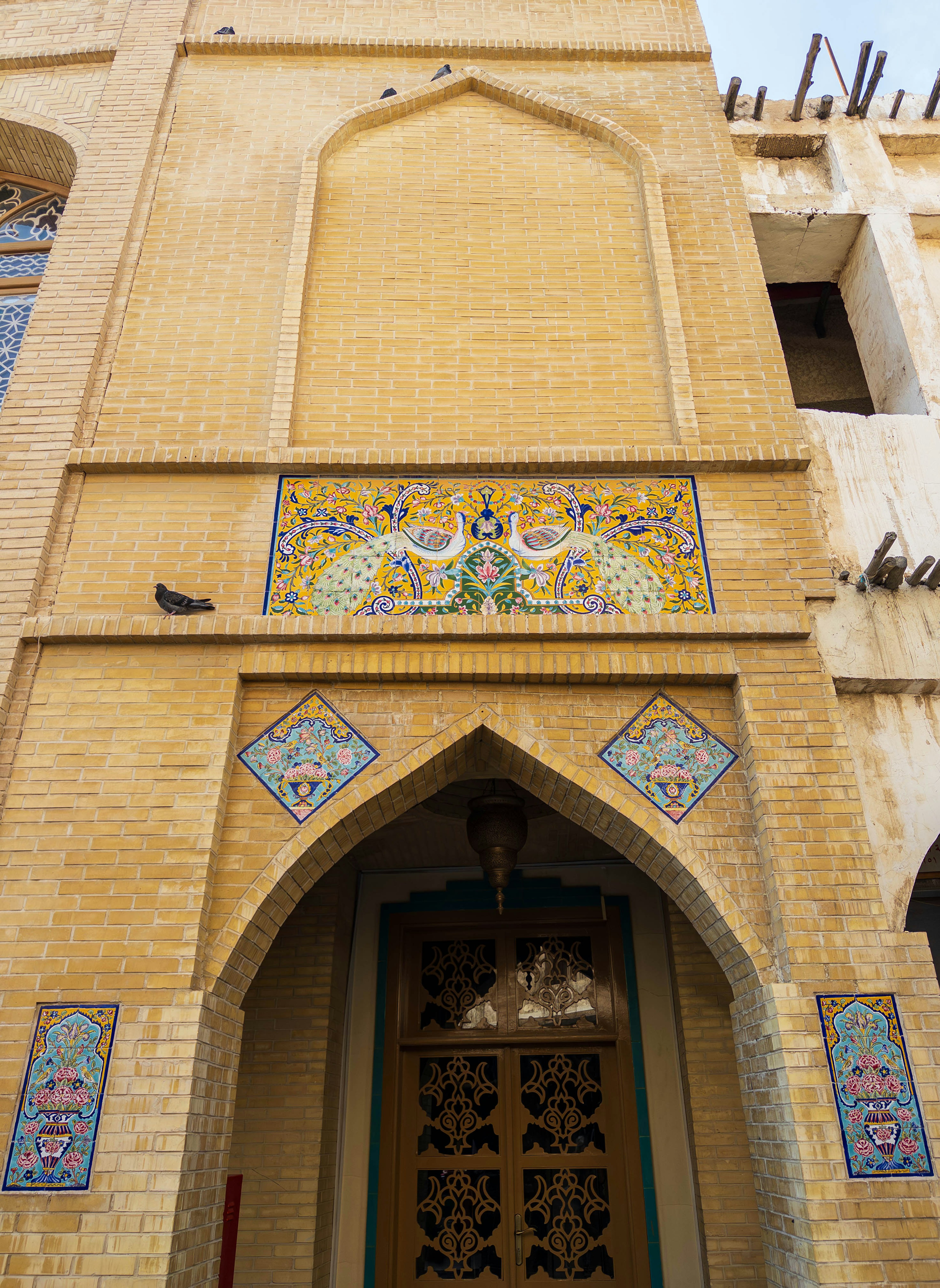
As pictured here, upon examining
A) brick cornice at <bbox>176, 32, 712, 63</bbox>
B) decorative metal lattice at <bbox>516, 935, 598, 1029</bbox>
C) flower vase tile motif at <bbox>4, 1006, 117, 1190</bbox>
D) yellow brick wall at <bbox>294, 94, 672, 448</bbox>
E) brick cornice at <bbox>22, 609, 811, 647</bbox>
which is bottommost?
flower vase tile motif at <bbox>4, 1006, 117, 1190</bbox>

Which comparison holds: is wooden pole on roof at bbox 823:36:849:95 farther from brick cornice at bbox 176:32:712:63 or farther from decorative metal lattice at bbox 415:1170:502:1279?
→ decorative metal lattice at bbox 415:1170:502:1279

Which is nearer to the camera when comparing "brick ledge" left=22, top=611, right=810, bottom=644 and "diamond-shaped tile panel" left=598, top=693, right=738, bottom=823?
"diamond-shaped tile panel" left=598, top=693, right=738, bottom=823

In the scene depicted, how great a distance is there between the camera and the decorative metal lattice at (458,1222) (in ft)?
16.6

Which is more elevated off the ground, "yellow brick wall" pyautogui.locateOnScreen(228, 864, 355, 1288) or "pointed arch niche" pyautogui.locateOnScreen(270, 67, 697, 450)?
"pointed arch niche" pyautogui.locateOnScreen(270, 67, 697, 450)

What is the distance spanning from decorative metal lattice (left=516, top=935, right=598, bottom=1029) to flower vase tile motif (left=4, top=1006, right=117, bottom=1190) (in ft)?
9.50

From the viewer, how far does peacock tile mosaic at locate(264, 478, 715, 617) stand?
163 inches

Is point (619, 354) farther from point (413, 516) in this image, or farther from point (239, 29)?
point (239, 29)

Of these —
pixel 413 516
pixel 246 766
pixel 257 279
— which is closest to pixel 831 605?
pixel 413 516

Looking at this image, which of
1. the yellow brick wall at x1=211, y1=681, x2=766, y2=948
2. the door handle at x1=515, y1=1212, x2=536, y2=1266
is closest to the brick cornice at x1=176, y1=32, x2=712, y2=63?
the yellow brick wall at x1=211, y1=681, x2=766, y2=948

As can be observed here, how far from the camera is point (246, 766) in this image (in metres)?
3.87

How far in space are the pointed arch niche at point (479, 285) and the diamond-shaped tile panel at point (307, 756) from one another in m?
1.40

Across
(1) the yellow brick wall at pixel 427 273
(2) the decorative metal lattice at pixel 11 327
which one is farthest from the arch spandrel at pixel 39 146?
(2) the decorative metal lattice at pixel 11 327

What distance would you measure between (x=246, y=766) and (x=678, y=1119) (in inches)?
127

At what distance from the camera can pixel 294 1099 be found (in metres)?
5.01
